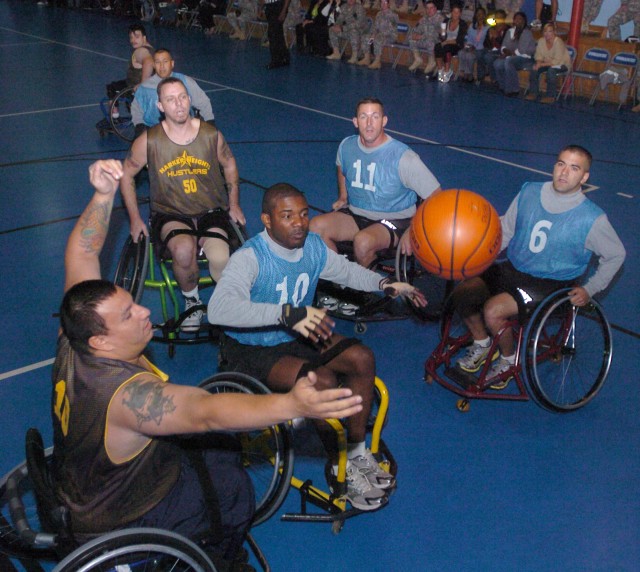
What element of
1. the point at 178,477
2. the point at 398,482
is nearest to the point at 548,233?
the point at 398,482

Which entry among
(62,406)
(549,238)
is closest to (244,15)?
(549,238)

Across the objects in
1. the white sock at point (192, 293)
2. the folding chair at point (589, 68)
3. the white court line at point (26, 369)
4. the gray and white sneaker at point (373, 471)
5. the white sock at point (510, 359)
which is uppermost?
the folding chair at point (589, 68)

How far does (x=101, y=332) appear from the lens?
238cm

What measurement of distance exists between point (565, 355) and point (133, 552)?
2900 millimetres

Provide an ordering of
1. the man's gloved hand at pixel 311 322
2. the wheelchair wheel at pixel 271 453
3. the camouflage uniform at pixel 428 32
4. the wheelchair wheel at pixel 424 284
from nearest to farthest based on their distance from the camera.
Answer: the man's gloved hand at pixel 311 322 → the wheelchair wheel at pixel 271 453 → the wheelchair wheel at pixel 424 284 → the camouflage uniform at pixel 428 32

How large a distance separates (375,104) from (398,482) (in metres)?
2.49

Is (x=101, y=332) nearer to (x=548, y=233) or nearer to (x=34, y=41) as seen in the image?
(x=548, y=233)

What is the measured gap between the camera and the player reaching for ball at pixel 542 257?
401cm

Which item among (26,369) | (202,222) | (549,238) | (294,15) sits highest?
(294,15)

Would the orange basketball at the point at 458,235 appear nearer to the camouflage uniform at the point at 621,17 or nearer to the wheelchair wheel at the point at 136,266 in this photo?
the wheelchair wheel at the point at 136,266

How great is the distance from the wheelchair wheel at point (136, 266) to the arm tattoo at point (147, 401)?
7.47ft

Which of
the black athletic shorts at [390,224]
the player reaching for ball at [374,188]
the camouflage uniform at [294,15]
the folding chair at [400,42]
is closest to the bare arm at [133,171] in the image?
the player reaching for ball at [374,188]

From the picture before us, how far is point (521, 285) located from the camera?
165 inches

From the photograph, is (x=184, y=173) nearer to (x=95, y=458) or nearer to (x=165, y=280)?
(x=165, y=280)
